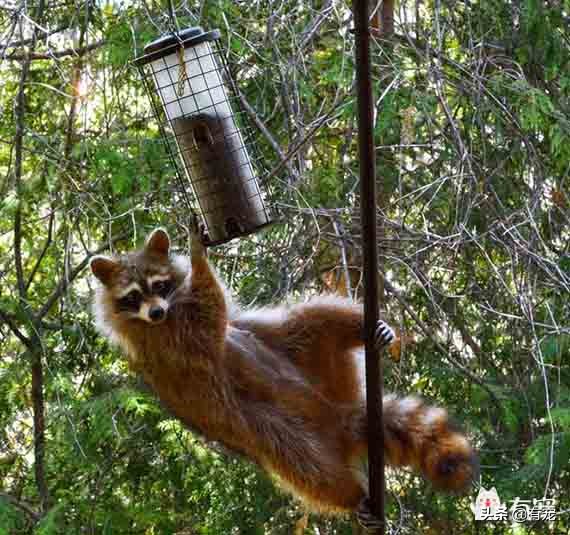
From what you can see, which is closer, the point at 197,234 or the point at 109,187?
the point at 197,234

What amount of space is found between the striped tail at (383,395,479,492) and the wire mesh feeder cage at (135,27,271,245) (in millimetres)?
991

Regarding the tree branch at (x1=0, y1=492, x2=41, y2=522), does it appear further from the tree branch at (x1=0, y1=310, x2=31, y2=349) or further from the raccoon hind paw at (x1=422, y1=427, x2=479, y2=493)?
the raccoon hind paw at (x1=422, y1=427, x2=479, y2=493)

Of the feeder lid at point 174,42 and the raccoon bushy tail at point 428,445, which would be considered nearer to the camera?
the feeder lid at point 174,42

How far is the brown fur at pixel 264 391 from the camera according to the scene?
423cm

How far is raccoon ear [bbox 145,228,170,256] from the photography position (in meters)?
4.30

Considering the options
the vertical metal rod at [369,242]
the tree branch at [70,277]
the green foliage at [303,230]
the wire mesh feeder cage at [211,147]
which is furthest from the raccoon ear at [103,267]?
the vertical metal rod at [369,242]

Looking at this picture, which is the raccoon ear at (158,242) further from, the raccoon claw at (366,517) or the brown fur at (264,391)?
the raccoon claw at (366,517)

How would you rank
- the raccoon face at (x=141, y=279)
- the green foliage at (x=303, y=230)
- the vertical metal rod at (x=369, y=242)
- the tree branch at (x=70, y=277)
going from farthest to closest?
the tree branch at (x=70, y=277)
the green foliage at (x=303, y=230)
the raccoon face at (x=141, y=279)
the vertical metal rod at (x=369, y=242)

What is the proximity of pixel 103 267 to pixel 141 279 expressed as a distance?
213 mm

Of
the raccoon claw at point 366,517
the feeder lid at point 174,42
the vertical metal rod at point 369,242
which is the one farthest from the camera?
the raccoon claw at point 366,517

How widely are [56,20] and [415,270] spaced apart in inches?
109

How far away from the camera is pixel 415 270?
4.68m

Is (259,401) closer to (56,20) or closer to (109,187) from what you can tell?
(109,187)

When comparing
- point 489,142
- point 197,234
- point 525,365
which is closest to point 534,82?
point 489,142
